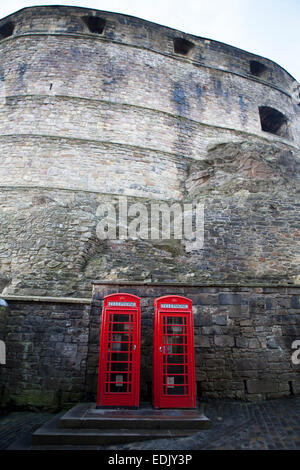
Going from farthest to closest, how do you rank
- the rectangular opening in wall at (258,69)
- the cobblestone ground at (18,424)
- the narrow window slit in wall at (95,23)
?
the rectangular opening in wall at (258,69) → the narrow window slit in wall at (95,23) → the cobblestone ground at (18,424)

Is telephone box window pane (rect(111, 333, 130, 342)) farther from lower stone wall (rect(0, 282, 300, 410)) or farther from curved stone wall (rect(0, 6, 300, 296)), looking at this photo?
curved stone wall (rect(0, 6, 300, 296))

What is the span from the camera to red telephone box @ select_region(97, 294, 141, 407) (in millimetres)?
4367

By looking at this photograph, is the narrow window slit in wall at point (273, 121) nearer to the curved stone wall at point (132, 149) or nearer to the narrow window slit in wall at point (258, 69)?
the curved stone wall at point (132, 149)

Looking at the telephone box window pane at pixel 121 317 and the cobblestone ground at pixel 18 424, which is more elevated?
the telephone box window pane at pixel 121 317

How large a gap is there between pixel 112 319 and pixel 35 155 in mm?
8543

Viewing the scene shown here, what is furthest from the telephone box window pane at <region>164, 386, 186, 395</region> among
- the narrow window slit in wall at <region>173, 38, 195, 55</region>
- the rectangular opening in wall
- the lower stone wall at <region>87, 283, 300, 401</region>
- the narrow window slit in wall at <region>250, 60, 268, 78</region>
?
the narrow window slit in wall at <region>250, 60, 268, 78</region>

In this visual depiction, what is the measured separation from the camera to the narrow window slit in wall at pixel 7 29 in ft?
47.4

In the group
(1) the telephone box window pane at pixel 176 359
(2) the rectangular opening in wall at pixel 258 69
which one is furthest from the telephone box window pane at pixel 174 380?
(2) the rectangular opening in wall at pixel 258 69

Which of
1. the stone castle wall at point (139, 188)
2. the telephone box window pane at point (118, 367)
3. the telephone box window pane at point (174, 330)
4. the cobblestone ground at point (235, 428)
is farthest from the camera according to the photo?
the stone castle wall at point (139, 188)

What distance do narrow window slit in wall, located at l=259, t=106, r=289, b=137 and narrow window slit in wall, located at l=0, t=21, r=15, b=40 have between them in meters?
14.1

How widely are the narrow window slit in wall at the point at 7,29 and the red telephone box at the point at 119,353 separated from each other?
16738mm

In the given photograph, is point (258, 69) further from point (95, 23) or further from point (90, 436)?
point (90, 436)

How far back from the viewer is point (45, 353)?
16.6 feet
